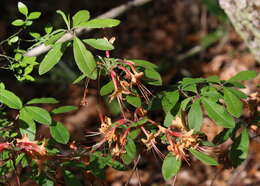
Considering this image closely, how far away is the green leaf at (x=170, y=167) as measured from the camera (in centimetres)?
123

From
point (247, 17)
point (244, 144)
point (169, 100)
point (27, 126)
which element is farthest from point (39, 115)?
point (247, 17)

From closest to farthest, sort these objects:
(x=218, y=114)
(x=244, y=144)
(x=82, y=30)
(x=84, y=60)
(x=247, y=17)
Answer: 1. (x=84, y=60)
2. (x=218, y=114)
3. (x=244, y=144)
4. (x=82, y=30)
5. (x=247, y=17)

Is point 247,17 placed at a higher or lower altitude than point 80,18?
lower

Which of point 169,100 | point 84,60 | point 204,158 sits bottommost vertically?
point 204,158

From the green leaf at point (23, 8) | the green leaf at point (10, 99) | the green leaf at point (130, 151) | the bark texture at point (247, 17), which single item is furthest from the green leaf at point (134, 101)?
the bark texture at point (247, 17)

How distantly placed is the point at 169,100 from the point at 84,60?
321 millimetres

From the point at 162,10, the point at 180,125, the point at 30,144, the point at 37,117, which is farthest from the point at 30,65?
the point at 162,10

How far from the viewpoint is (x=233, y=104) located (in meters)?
1.31

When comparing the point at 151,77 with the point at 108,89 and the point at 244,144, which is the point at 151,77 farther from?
the point at 244,144

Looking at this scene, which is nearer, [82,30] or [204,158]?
[204,158]

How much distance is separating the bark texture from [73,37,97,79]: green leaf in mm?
1036

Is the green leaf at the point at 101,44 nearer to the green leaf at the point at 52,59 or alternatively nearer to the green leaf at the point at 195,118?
the green leaf at the point at 52,59

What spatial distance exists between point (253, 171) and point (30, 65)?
224cm

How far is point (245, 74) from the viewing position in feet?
5.09
